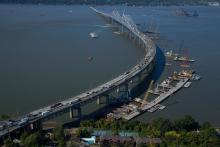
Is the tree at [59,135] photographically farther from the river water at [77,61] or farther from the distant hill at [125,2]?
the distant hill at [125,2]

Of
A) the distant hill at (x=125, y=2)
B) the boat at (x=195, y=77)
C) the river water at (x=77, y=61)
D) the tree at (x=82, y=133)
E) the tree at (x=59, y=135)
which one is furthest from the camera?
the distant hill at (x=125, y=2)

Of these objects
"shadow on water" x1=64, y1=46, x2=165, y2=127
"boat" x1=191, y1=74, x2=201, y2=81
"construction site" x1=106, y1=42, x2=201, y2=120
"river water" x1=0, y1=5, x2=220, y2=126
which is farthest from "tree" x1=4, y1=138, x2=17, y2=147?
"boat" x1=191, y1=74, x2=201, y2=81

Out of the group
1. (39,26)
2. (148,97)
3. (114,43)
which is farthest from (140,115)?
(39,26)

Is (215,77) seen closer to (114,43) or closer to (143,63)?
(143,63)

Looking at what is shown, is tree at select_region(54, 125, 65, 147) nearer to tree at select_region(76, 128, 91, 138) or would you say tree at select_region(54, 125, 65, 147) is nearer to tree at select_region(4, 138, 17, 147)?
tree at select_region(76, 128, 91, 138)

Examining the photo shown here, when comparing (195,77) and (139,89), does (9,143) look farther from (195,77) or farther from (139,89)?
(195,77)

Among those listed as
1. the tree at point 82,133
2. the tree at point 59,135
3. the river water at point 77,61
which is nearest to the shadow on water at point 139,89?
the river water at point 77,61

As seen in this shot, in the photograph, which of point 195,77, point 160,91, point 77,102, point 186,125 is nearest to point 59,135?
point 77,102
